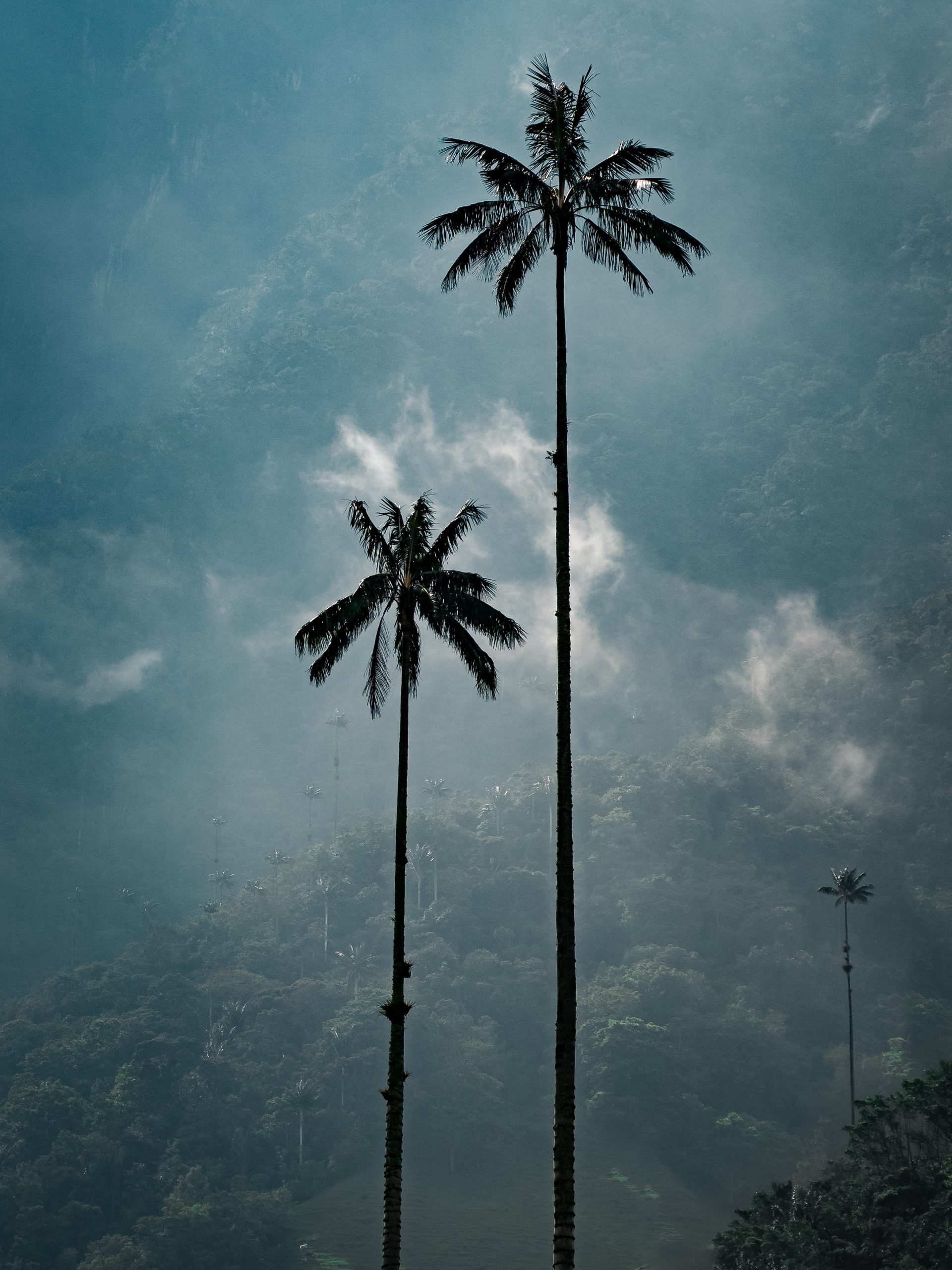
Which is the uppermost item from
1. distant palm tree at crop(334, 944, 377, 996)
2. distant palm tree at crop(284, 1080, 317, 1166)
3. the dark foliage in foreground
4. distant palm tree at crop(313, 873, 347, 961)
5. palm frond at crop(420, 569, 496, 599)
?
distant palm tree at crop(313, 873, 347, 961)

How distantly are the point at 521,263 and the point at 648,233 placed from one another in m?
2.65

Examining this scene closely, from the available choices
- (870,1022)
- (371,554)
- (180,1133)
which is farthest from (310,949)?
(371,554)

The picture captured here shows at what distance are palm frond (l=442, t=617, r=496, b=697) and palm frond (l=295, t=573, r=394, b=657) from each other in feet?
5.62

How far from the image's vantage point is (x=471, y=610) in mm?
24812

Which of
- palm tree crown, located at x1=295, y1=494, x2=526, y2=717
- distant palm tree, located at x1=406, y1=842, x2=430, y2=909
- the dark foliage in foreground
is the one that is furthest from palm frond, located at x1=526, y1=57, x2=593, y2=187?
distant palm tree, located at x1=406, y1=842, x2=430, y2=909

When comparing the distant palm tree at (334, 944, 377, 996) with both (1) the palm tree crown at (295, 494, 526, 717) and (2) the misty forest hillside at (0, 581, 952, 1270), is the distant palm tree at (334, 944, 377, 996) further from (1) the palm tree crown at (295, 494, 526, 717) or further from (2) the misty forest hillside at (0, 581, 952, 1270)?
(1) the palm tree crown at (295, 494, 526, 717)

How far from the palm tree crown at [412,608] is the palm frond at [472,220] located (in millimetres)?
6058

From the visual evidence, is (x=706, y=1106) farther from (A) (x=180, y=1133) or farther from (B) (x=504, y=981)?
(A) (x=180, y=1133)

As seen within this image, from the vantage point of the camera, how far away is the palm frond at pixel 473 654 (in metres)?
24.8

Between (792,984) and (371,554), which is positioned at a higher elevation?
(792,984)

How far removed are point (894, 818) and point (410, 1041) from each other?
348 feet

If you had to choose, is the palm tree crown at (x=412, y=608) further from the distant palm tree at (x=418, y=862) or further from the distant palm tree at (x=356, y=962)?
the distant palm tree at (x=418, y=862)

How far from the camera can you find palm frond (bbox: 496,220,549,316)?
21.7 meters

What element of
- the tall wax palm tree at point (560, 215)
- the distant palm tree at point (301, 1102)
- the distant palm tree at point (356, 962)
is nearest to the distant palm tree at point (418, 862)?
the distant palm tree at point (356, 962)
